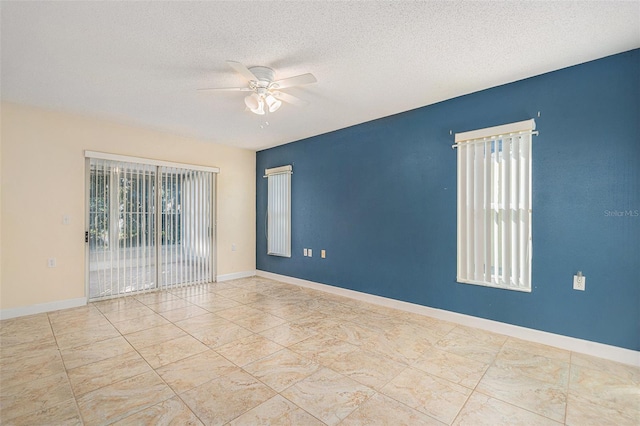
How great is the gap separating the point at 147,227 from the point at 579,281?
5610 millimetres

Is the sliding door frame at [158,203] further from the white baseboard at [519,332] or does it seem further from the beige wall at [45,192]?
the white baseboard at [519,332]

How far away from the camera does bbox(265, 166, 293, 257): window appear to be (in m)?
5.58

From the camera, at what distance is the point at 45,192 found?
3871 mm

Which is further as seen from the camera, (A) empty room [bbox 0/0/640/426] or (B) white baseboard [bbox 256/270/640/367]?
(B) white baseboard [bbox 256/270/640/367]

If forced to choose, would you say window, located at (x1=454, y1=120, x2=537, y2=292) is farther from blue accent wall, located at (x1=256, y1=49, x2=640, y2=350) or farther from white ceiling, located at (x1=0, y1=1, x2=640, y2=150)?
white ceiling, located at (x1=0, y1=1, x2=640, y2=150)

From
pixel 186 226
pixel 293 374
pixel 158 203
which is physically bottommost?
pixel 293 374

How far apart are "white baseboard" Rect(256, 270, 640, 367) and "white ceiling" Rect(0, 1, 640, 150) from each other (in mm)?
2572

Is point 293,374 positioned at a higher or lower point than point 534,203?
lower

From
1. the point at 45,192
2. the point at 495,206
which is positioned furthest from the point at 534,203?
the point at 45,192

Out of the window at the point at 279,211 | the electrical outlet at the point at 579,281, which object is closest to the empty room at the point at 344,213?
the electrical outlet at the point at 579,281

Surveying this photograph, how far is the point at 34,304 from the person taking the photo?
377 cm

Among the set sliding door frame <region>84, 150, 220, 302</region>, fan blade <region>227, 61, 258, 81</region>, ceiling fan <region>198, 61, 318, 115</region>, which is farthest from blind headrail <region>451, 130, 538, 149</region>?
sliding door frame <region>84, 150, 220, 302</region>

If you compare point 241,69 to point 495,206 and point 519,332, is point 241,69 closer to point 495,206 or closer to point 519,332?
point 495,206

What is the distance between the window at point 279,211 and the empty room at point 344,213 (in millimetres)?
751
